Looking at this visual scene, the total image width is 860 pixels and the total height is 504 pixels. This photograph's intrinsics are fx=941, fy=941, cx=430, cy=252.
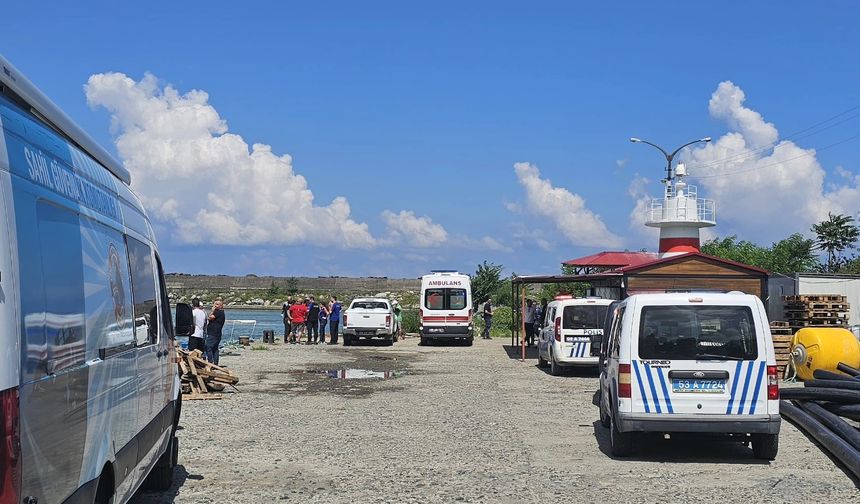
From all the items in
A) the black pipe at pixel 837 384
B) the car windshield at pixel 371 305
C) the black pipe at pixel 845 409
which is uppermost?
the car windshield at pixel 371 305

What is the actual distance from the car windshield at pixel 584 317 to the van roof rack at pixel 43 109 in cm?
1604

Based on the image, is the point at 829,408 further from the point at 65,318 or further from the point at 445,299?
the point at 445,299

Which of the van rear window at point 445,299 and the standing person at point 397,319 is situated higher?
the van rear window at point 445,299

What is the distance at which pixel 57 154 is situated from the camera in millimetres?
4738

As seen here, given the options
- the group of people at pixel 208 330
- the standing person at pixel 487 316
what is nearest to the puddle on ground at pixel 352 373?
the group of people at pixel 208 330

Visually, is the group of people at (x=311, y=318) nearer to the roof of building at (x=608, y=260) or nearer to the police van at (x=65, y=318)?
the roof of building at (x=608, y=260)

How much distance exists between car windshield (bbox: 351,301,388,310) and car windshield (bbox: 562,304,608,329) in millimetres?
15183

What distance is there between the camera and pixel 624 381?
10.3 meters

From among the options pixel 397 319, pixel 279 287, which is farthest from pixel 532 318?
pixel 279 287

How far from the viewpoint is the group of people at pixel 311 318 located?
35.6 m

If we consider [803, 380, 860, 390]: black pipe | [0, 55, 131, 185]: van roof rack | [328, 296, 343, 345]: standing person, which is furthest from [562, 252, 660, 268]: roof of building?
[0, 55, 131, 185]: van roof rack

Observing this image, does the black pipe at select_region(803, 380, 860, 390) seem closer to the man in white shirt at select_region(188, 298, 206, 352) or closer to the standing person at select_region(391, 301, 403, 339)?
the man in white shirt at select_region(188, 298, 206, 352)

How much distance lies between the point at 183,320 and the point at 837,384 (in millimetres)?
→ 9929

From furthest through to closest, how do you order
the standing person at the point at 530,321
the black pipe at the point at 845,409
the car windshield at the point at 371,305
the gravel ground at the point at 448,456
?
the car windshield at the point at 371,305 < the standing person at the point at 530,321 < the black pipe at the point at 845,409 < the gravel ground at the point at 448,456
